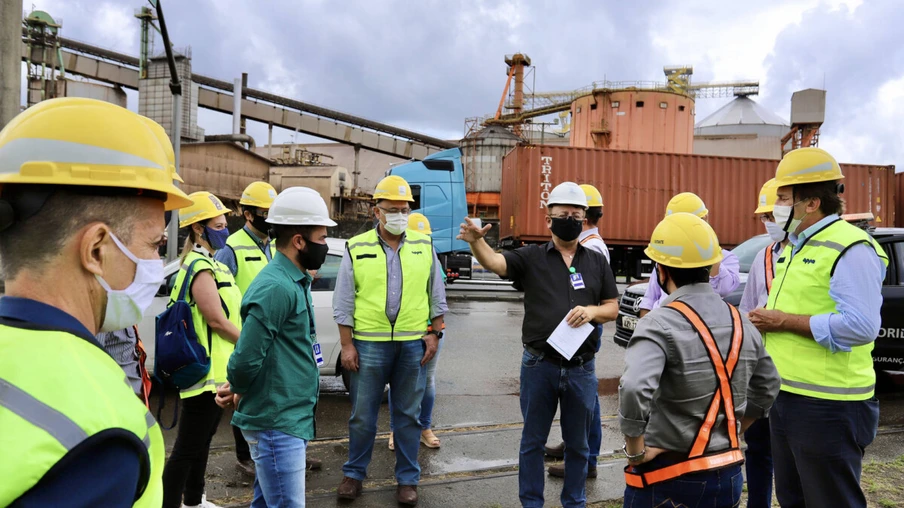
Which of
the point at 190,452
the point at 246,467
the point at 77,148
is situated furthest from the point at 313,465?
the point at 77,148

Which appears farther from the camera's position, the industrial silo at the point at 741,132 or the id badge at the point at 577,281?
the industrial silo at the point at 741,132

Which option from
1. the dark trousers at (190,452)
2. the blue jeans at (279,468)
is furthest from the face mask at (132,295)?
the dark trousers at (190,452)

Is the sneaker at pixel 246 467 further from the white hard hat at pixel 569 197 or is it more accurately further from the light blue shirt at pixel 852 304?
the light blue shirt at pixel 852 304

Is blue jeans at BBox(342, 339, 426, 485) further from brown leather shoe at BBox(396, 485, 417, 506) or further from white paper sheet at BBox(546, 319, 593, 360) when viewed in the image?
white paper sheet at BBox(546, 319, 593, 360)

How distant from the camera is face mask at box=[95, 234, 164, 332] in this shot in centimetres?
120

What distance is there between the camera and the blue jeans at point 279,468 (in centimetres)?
270

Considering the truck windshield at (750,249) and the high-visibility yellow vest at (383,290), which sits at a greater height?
the truck windshield at (750,249)

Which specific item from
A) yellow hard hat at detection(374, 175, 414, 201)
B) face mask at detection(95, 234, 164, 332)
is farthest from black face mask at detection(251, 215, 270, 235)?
face mask at detection(95, 234, 164, 332)

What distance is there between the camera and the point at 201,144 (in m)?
30.7

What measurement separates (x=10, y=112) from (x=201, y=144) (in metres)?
21.8

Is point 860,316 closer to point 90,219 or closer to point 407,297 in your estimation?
point 407,297

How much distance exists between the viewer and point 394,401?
14.1 feet

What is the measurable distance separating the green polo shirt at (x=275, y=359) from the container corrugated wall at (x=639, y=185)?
592 inches

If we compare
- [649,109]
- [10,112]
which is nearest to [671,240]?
[10,112]
